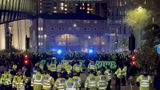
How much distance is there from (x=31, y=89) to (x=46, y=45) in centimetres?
11005

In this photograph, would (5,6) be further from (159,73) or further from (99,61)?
(159,73)

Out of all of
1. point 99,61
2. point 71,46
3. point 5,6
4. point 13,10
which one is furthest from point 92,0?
point 99,61

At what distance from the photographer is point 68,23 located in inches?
5512

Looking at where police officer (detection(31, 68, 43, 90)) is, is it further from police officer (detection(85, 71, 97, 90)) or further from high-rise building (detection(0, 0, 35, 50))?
high-rise building (detection(0, 0, 35, 50))

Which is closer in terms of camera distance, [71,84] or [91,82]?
[71,84]

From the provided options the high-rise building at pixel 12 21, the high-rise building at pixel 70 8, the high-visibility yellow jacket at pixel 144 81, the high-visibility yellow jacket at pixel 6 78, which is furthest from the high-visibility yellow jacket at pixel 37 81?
the high-rise building at pixel 70 8

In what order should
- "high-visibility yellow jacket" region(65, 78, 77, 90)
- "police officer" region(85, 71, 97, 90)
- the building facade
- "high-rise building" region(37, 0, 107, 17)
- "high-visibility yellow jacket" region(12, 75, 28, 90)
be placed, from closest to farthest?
"high-visibility yellow jacket" region(65, 78, 77, 90), "police officer" region(85, 71, 97, 90), "high-visibility yellow jacket" region(12, 75, 28, 90), the building facade, "high-rise building" region(37, 0, 107, 17)

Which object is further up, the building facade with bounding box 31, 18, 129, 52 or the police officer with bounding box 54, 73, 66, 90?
the police officer with bounding box 54, 73, 66, 90

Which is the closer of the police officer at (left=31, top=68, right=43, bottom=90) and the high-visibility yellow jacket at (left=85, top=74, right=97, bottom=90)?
the high-visibility yellow jacket at (left=85, top=74, right=97, bottom=90)

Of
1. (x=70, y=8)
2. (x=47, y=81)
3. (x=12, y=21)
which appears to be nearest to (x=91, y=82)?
(x=47, y=81)

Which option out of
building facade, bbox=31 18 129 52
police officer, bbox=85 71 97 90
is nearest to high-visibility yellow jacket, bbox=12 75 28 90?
police officer, bbox=85 71 97 90

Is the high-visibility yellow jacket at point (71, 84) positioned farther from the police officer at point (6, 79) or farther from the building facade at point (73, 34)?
the building facade at point (73, 34)

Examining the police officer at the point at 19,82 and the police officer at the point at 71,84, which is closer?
the police officer at the point at 71,84

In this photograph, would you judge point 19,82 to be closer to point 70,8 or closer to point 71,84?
point 71,84
